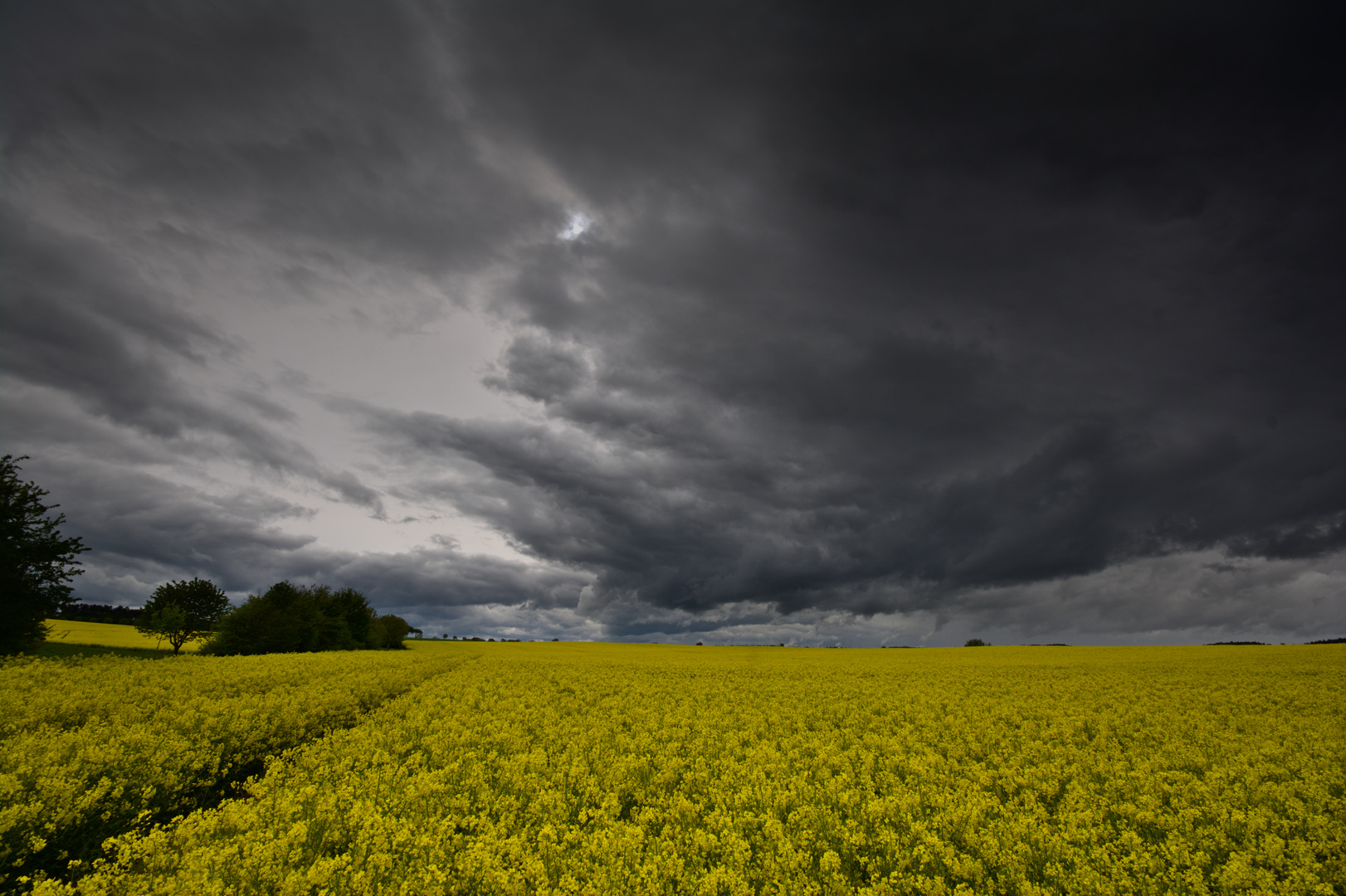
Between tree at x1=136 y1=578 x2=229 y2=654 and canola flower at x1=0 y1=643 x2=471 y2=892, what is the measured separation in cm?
4476

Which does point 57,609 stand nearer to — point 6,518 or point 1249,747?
point 6,518

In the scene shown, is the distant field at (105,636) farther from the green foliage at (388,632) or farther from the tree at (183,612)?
the green foliage at (388,632)

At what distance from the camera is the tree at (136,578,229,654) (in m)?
57.6

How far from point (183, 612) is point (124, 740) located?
64377 millimetres

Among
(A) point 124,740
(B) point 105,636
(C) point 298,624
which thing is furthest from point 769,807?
(B) point 105,636

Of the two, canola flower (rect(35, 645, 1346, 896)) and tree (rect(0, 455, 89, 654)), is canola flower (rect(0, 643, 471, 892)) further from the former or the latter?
tree (rect(0, 455, 89, 654))

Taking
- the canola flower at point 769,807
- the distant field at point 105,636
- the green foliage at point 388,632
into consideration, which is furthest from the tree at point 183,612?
the canola flower at point 769,807

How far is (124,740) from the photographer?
452 inches

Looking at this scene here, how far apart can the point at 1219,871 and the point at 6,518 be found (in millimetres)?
55262

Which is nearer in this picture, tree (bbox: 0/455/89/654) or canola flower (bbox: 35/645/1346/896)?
canola flower (bbox: 35/645/1346/896)

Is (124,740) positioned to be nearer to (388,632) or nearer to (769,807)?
(769,807)

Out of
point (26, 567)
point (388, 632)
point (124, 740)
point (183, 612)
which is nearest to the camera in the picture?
point (124, 740)

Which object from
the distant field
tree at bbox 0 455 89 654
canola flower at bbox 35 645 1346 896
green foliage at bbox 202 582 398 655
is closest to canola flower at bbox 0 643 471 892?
canola flower at bbox 35 645 1346 896

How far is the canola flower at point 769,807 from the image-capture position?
24.0 ft
